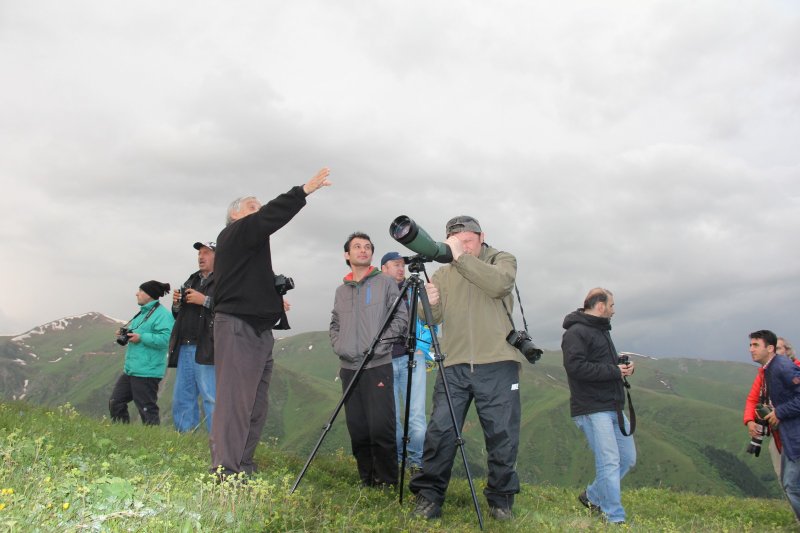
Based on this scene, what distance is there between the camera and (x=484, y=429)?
19.6 feet

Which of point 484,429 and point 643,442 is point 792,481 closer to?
point 484,429

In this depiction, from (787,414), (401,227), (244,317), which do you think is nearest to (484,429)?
(401,227)

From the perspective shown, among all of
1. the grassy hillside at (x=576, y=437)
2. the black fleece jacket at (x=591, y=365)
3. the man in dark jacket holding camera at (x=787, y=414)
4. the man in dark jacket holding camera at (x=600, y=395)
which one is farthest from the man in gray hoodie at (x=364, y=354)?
the grassy hillside at (x=576, y=437)

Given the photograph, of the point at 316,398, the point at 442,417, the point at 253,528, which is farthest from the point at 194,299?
the point at 316,398

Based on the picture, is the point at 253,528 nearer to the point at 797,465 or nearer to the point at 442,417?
the point at 442,417

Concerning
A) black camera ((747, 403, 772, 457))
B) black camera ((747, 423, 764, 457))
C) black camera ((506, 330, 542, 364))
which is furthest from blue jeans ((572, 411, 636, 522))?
black camera ((747, 423, 764, 457))

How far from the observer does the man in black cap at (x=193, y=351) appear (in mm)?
8930

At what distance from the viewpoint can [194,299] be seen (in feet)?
29.0

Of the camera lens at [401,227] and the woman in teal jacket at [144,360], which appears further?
the woman in teal jacket at [144,360]

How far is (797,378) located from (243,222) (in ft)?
30.2

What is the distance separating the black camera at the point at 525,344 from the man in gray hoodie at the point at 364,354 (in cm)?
154

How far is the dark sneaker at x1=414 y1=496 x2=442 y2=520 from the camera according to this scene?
5512 mm

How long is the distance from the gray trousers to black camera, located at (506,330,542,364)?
9.08ft

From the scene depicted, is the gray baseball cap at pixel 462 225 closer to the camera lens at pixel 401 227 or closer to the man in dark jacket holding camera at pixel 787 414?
the camera lens at pixel 401 227
